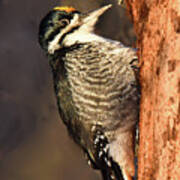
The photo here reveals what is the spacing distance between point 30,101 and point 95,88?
1.75m

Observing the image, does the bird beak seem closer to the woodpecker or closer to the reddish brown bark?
the woodpecker

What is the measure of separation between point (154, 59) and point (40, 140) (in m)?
2.15

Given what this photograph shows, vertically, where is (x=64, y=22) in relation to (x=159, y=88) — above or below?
above

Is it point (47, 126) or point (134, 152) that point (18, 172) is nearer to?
point (47, 126)

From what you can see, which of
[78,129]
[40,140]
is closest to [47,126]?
[40,140]

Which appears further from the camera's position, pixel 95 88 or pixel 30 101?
pixel 30 101

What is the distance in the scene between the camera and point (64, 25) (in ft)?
5.86

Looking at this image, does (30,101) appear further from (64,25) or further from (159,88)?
(159,88)

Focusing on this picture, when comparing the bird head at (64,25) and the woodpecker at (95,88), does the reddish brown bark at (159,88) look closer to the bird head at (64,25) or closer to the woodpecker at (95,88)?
the woodpecker at (95,88)

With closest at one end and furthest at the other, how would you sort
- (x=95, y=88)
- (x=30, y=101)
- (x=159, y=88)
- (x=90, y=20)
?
(x=159, y=88), (x=95, y=88), (x=90, y=20), (x=30, y=101)

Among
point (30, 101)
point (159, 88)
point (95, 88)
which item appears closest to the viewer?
point (159, 88)

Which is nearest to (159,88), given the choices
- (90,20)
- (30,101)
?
(90,20)

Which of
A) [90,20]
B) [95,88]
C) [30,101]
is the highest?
[90,20]

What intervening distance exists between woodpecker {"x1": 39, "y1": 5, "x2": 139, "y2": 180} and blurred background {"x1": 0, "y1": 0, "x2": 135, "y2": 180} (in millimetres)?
1471
